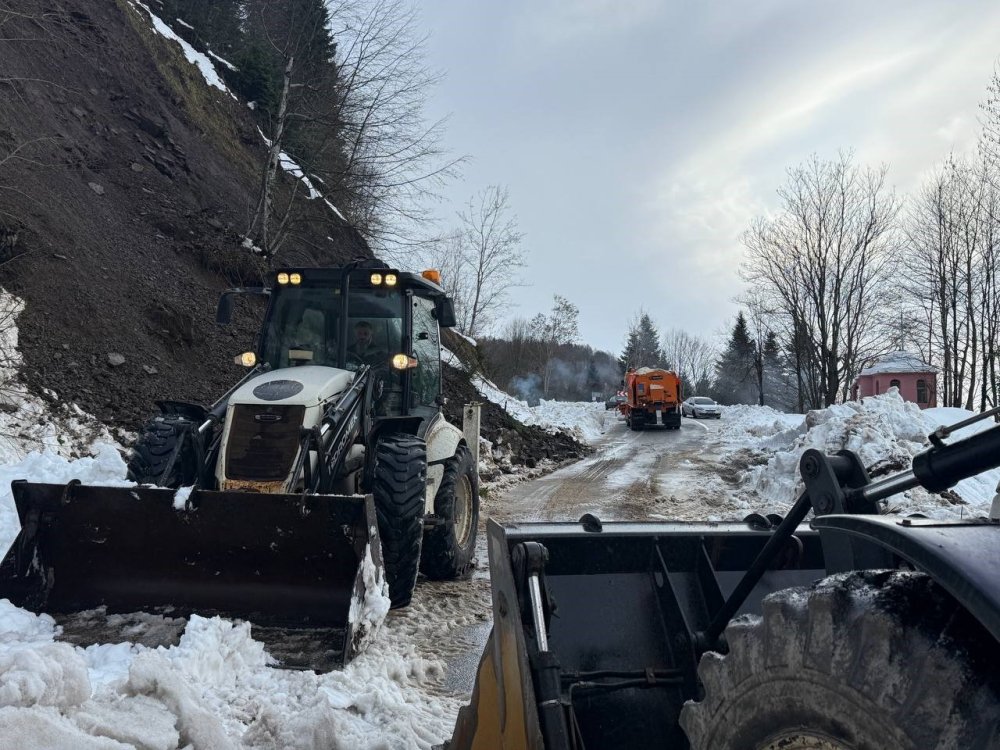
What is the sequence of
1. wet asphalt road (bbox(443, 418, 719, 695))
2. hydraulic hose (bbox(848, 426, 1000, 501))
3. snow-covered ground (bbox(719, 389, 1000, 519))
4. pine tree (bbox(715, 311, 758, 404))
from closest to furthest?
1. hydraulic hose (bbox(848, 426, 1000, 501))
2. wet asphalt road (bbox(443, 418, 719, 695))
3. snow-covered ground (bbox(719, 389, 1000, 519))
4. pine tree (bbox(715, 311, 758, 404))

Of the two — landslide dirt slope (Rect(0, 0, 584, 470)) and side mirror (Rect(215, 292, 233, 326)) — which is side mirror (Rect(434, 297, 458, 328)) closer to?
side mirror (Rect(215, 292, 233, 326))

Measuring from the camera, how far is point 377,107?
17.2 meters

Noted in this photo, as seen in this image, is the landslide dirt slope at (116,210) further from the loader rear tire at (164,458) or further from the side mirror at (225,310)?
the loader rear tire at (164,458)

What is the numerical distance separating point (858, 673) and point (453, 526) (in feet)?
16.7

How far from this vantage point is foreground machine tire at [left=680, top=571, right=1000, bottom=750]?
1.25 metres

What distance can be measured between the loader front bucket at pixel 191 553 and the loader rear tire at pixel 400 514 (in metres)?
0.52

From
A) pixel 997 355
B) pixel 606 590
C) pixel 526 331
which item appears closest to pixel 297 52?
pixel 606 590

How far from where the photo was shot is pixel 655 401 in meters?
29.8

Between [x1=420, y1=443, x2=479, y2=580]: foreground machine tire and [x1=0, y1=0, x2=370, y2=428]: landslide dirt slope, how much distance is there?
201 inches

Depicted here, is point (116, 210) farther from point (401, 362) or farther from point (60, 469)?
point (401, 362)

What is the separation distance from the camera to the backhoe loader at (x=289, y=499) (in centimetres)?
454

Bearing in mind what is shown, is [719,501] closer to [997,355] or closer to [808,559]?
[808,559]

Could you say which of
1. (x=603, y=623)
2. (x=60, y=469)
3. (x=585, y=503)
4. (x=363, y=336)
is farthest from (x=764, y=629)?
(x=585, y=503)

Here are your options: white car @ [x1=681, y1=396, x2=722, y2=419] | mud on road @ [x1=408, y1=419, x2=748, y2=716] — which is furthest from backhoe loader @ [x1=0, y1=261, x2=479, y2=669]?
white car @ [x1=681, y1=396, x2=722, y2=419]
